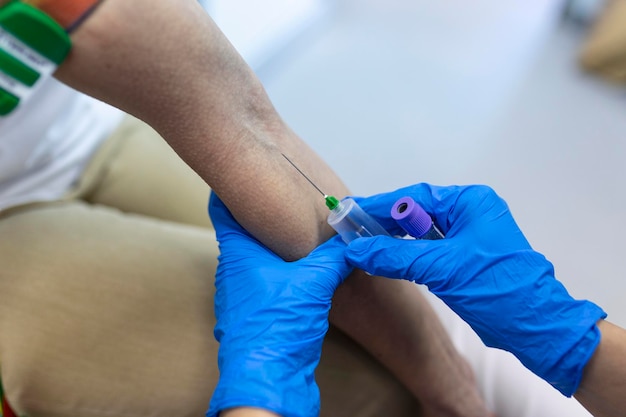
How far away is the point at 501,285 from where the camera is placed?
2.13 ft

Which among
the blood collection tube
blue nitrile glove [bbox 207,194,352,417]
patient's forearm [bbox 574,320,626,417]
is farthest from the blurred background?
blue nitrile glove [bbox 207,194,352,417]

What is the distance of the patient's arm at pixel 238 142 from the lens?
0.59 m

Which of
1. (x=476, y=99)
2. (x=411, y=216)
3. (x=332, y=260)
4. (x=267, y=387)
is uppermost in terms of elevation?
(x=476, y=99)

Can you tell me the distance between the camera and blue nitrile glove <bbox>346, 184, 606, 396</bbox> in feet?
2.08

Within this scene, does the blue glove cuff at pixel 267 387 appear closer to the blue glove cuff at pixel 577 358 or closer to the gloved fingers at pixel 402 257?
the gloved fingers at pixel 402 257

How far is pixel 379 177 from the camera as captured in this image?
1363mm

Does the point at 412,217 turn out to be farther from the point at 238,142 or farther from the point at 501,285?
the point at 238,142

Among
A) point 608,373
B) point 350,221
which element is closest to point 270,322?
point 350,221

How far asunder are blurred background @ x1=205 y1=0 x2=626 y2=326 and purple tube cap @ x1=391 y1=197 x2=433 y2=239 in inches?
18.1

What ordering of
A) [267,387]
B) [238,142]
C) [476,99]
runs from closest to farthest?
[267,387], [238,142], [476,99]

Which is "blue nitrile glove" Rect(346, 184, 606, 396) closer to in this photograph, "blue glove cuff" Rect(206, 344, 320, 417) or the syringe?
the syringe

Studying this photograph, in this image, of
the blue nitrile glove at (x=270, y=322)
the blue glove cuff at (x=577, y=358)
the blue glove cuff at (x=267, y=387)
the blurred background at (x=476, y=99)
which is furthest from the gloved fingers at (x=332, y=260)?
the blurred background at (x=476, y=99)

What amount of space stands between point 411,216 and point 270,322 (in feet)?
0.77

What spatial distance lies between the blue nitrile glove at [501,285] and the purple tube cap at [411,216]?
25 millimetres
